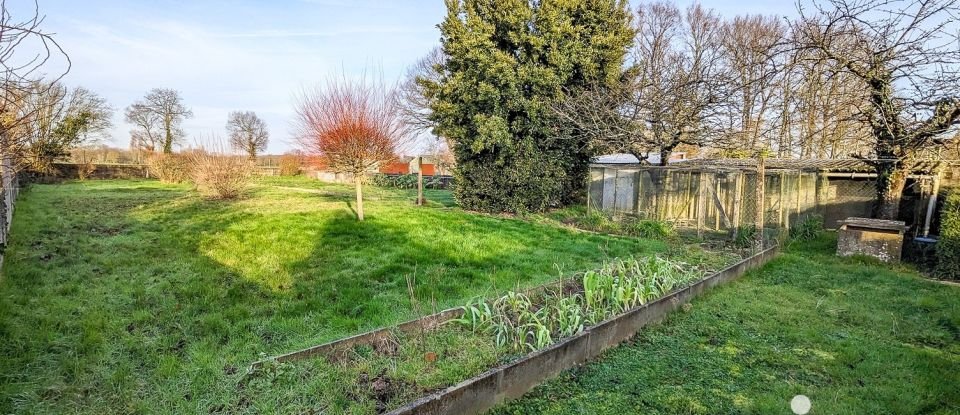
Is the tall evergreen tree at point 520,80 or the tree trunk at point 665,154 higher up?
the tall evergreen tree at point 520,80

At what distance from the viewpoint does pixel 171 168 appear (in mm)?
20484

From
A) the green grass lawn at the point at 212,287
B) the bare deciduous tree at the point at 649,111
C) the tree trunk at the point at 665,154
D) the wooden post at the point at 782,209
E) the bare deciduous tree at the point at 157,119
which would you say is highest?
the bare deciduous tree at the point at 157,119

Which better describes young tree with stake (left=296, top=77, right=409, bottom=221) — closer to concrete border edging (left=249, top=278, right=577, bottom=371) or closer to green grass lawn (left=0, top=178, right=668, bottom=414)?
green grass lawn (left=0, top=178, right=668, bottom=414)

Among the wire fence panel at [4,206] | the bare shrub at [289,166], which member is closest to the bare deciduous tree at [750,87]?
the wire fence panel at [4,206]

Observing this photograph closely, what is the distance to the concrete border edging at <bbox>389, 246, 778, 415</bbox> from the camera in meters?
2.31

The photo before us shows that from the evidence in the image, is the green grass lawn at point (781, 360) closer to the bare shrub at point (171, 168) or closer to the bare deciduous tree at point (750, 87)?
the bare deciduous tree at point (750, 87)

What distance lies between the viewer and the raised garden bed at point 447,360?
244 centimetres

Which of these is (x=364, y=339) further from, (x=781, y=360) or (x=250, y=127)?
(x=250, y=127)

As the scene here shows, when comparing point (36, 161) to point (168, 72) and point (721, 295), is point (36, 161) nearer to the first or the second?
point (721, 295)

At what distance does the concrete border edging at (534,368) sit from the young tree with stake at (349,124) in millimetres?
7081

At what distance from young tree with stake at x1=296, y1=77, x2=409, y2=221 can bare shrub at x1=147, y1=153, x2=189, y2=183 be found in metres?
12.9

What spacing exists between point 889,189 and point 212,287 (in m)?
11.3

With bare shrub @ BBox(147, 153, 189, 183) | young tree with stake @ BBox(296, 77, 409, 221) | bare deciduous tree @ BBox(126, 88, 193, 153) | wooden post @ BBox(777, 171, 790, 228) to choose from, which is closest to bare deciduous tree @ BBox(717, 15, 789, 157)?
wooden post @ BBox(777, 171, 790, 228)

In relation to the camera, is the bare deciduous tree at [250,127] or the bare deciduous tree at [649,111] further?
the bare deciduous tree at [250,127]
